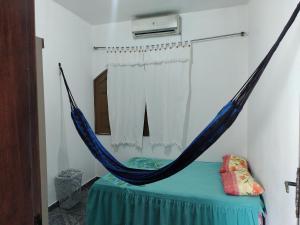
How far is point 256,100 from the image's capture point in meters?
2.30

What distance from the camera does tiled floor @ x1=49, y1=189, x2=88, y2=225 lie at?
2.48 meters

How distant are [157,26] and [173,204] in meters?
2.28

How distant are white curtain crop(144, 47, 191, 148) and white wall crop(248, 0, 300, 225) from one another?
105 centimetres

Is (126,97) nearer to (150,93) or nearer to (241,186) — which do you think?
(150,93)

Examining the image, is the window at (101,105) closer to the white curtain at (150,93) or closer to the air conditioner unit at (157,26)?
the white curtain at (150,93)

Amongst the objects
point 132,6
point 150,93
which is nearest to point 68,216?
point 150,93

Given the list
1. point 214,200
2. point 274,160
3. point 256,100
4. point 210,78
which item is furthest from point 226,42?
point 214,200

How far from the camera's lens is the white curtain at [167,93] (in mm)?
3129

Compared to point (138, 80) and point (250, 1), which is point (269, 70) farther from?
point (138, 80)

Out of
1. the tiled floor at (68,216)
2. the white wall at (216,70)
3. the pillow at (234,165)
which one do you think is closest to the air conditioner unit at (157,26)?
the white wall at (216,70)

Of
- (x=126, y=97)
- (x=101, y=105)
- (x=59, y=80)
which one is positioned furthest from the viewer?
(x=101, y=105)

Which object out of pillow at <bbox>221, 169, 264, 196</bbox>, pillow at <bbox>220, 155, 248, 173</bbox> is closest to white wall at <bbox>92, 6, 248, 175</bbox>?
pillow at <bbox>220, 155, 248, 173</bbox>

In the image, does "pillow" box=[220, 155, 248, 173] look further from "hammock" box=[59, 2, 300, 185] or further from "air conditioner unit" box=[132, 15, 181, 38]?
"air conditioner unit" box=[132, 15, 181, 38]

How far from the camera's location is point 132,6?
292cm
